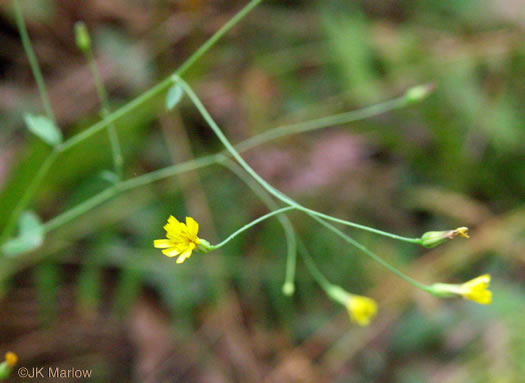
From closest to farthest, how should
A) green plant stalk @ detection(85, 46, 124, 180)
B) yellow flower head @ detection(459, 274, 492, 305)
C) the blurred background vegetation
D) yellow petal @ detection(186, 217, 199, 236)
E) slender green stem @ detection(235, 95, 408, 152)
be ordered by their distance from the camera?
yellow petal @ detection(186, 217, 199, 236)
yellow flower head @ detection(459, 274, 492, 305)
green plant stalk @ detection(85, 46, 124, 180)
slender green stem @ detection(235, 95, 408, 152)
the blurred background vegetation

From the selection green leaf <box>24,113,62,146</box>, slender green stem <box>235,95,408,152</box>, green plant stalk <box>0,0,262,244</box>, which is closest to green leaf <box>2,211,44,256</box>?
green plant stalk <box>0,0,262,244</box>

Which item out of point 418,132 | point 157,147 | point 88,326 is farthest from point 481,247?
point 88,326

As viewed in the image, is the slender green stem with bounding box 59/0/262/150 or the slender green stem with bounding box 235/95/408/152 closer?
the slender green stem with bounding box 59/0/262/150

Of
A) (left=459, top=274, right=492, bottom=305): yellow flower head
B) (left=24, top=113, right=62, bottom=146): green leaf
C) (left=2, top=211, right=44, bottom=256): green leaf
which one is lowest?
(left=459, top=274, right=492, bottom=305): yellow flower head

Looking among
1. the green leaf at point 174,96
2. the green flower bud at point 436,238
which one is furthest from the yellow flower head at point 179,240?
the green flower bud at point 436,238

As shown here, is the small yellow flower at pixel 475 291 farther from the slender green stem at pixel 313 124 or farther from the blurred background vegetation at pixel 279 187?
the blurred background vegetation at pixel 279 187

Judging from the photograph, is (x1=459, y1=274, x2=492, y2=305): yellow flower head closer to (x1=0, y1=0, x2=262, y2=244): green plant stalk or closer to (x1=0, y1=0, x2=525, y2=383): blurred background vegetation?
(x1=0, y1=0, x2=262, y2=244): green plant stalk

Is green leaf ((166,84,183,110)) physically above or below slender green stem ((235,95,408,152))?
below

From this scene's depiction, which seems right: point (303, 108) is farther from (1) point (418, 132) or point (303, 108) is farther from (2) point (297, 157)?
(1) point (418, 132)
